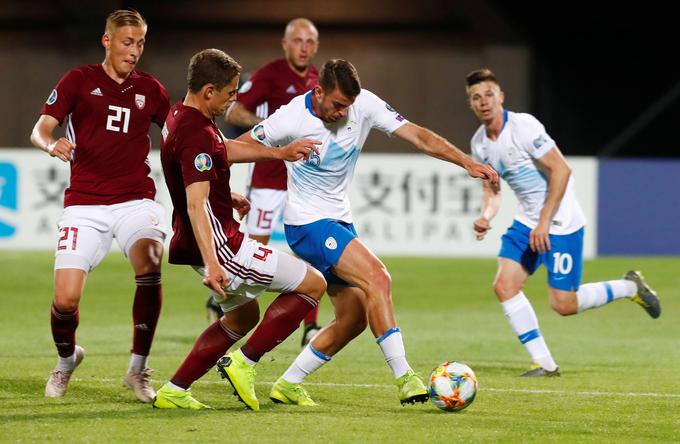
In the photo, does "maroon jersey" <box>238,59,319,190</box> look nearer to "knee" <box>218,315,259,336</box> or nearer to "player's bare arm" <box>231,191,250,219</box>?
"player's bare arm" <box>231,191,250,219</box>

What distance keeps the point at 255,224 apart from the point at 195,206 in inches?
161

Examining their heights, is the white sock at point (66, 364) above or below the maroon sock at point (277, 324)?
below

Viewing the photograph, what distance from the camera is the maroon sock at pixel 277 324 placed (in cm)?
615

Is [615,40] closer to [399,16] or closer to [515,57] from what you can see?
[515,57]

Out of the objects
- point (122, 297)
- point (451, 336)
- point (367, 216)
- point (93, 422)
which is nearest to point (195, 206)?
point (93, 422)

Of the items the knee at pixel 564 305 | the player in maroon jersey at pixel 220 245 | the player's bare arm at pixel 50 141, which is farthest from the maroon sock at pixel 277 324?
the knee at pixel 564 305

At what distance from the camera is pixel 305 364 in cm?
645

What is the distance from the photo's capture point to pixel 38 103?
2542 centimetres

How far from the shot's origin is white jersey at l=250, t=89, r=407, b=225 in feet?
21.8

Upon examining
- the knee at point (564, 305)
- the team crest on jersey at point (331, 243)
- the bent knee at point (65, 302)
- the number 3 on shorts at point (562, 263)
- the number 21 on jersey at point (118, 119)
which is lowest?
the knee at point (564, 305)

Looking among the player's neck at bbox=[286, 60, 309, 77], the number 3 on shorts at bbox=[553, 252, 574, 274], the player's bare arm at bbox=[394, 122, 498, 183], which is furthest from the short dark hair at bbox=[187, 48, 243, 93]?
the player's neck at bbox=[286, 60, 309, 77]

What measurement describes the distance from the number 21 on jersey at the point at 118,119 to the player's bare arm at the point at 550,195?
278 cm

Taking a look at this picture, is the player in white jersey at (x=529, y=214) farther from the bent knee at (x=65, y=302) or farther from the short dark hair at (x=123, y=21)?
the bent knee at (x=65, y=302)

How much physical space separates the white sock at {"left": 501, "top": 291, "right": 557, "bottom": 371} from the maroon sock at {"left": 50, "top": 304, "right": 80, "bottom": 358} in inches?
116
